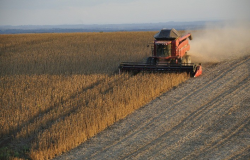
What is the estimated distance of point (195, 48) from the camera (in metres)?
22.5

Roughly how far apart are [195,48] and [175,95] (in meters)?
11.6

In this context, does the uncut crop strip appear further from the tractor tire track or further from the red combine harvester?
the red combine harvester

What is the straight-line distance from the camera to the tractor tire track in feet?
23.6

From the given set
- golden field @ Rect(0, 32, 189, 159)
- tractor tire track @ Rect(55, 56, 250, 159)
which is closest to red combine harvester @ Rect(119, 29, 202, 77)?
golden field @ Rect(0, 32, 189, 159)

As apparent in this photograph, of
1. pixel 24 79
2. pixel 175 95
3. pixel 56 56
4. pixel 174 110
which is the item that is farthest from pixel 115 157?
pixel 56 56

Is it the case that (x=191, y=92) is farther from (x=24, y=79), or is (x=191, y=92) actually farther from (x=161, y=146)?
(x=24, y=79)

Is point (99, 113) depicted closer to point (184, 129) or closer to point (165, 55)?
point (184, 129)

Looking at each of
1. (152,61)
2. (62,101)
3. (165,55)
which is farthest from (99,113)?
(165,55)

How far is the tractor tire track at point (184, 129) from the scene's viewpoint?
7180 mm

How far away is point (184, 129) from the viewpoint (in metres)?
8.43

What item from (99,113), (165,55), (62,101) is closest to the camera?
(99,113)

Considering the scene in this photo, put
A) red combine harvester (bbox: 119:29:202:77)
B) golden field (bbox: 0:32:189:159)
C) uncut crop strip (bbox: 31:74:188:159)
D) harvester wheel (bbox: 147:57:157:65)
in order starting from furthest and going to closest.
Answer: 1. harvester wheel (bbox: 147:57:157:65)
2. red combine harvester (bbox: 119:29:202:77)
3. golden field (bbox: 0:32:189:159)
4. uncut crop strip (bbox: 31:74:188:159)

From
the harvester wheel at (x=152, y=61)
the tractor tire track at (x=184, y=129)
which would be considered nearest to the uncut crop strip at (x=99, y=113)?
the tractor tire track at (x=184, y=129)

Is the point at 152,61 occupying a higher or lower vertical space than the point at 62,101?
higher
